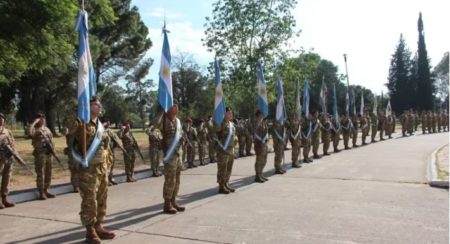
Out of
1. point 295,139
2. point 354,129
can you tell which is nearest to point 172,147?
point 295,139

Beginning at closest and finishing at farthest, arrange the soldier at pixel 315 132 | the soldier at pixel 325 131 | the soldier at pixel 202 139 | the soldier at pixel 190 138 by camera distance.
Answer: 1. the soldier at pixel 190 138
2. the soldier at pixel 202 139
3. the soldier at pixel 315 132
4. the soldier at pixel 325 131

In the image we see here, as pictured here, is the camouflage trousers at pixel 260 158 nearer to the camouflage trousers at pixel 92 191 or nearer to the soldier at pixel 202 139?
the soldier at pixel 202 139

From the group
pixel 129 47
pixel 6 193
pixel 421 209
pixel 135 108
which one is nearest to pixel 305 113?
pixel 421 209

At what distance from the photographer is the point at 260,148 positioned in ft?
40.0

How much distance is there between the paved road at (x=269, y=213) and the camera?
6816mm

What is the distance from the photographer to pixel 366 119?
24984 mm

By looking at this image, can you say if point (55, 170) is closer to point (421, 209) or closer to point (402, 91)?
point (421, 209)

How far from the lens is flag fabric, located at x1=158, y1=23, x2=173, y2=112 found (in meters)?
8.83

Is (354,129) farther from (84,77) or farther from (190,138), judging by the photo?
(84,77)

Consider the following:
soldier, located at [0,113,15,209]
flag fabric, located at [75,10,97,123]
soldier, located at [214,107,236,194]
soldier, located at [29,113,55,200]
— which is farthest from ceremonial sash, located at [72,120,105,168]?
soldier, located at [29,113,55,200]

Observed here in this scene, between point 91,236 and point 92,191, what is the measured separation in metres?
0.60

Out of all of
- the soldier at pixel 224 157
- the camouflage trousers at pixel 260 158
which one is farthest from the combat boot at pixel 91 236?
the camouflage trousers at pixel 260 158

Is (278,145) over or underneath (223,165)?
over

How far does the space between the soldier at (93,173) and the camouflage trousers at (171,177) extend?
61.3 inches
